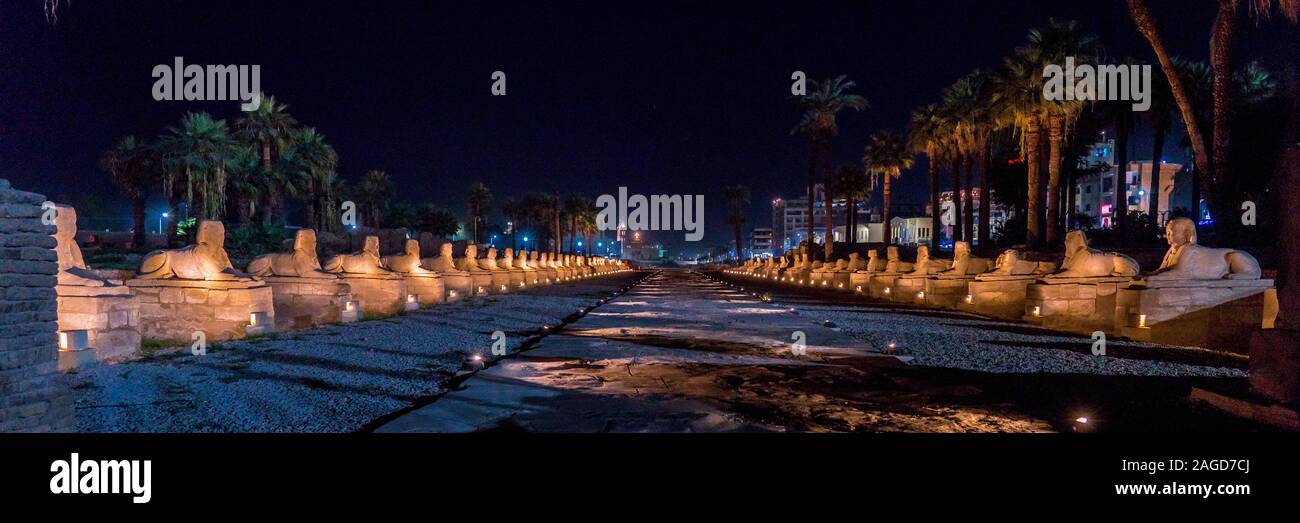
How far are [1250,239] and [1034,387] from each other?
25.3 meters

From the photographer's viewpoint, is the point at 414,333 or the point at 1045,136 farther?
the point at 1045,136

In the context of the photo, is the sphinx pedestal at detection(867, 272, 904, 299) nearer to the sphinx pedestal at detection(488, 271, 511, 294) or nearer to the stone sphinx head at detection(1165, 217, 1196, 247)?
the stone sphinx head at detection(1165, 217, 1196, 247)

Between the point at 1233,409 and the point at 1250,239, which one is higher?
the point at 1250,239

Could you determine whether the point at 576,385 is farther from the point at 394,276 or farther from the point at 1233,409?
the point at 394,276

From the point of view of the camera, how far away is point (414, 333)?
44.5 feet

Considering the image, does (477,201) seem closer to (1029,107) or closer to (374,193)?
(374,193)

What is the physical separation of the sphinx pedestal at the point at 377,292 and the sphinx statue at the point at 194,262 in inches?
192

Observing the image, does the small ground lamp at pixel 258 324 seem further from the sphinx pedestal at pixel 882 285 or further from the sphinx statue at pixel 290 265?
the sphinx pedestal at pixel 882 285

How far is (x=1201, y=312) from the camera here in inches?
468

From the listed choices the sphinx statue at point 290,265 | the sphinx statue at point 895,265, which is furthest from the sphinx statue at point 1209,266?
the sphinx statue at point 290,265

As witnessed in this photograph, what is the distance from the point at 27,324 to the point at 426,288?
16635 millimetres

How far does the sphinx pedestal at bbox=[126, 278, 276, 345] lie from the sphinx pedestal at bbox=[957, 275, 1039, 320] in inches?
661

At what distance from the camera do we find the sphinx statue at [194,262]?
11.6 metres
